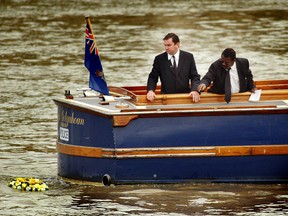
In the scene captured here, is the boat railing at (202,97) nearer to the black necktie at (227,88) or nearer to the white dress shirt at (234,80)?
the black necktie at (227,88)

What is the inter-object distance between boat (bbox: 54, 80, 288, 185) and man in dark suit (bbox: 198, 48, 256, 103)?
0.22m

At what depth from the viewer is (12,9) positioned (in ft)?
158

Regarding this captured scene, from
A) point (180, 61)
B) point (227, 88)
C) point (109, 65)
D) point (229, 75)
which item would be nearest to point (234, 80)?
point (229, 75)

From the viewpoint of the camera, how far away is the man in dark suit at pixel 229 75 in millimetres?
15148

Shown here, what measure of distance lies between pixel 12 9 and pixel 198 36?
14.2m

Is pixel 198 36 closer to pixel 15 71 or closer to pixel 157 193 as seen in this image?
pixel 15 71

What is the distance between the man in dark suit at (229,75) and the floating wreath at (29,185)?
7.69ft

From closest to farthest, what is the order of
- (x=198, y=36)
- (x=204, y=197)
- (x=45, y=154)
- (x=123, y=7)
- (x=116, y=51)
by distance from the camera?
1. (x=204, y=197)
2. (x=45, y=154)
3. (x=116, y=51)
4. (x=198, y=36)
5. (x=123, y=7)

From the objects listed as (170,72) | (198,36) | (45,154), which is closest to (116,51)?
(198,36)

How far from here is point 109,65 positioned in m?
29.3

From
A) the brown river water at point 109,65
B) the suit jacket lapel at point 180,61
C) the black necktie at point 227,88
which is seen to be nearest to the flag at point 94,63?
the suit jacket lapel at point 180,61

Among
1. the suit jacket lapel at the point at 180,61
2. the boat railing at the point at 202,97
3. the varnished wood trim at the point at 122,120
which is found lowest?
the varnished wood trim at the point at 122,120

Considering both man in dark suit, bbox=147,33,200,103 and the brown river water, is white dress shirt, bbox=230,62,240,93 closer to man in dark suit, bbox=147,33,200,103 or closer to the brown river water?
man in dark suit, bbox=147,33,200,103

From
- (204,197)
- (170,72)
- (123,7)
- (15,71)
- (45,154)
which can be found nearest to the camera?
(204,197)
